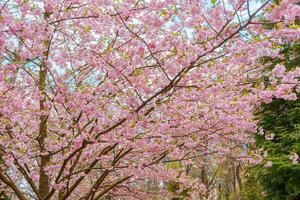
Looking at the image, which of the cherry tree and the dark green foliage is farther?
the dark green foliage

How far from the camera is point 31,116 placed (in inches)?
251

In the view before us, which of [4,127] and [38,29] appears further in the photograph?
[4,127]

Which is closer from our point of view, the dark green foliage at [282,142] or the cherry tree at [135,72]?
the cherry tree at [135,72]

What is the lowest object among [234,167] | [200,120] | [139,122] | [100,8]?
[139,122]

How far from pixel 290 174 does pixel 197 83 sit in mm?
8320

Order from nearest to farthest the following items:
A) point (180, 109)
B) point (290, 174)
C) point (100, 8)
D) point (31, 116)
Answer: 1. point (100, 8)
2. point (180, 109)
3. point (31, 116)
4. point (290, 174)

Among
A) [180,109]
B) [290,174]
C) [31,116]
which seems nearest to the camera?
[180,109]

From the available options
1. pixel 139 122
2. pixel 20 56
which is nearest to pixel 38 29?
pixel 20 56

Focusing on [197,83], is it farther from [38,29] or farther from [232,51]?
[38,29]

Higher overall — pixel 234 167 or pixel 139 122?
pixel 234 167

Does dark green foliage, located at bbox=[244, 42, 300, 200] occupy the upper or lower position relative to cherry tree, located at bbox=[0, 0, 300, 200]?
upper

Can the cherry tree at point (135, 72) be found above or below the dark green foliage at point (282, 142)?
below

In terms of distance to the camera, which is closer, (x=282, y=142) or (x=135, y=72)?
(x=135, y=72)

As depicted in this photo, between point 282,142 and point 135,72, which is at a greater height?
point 282,142
